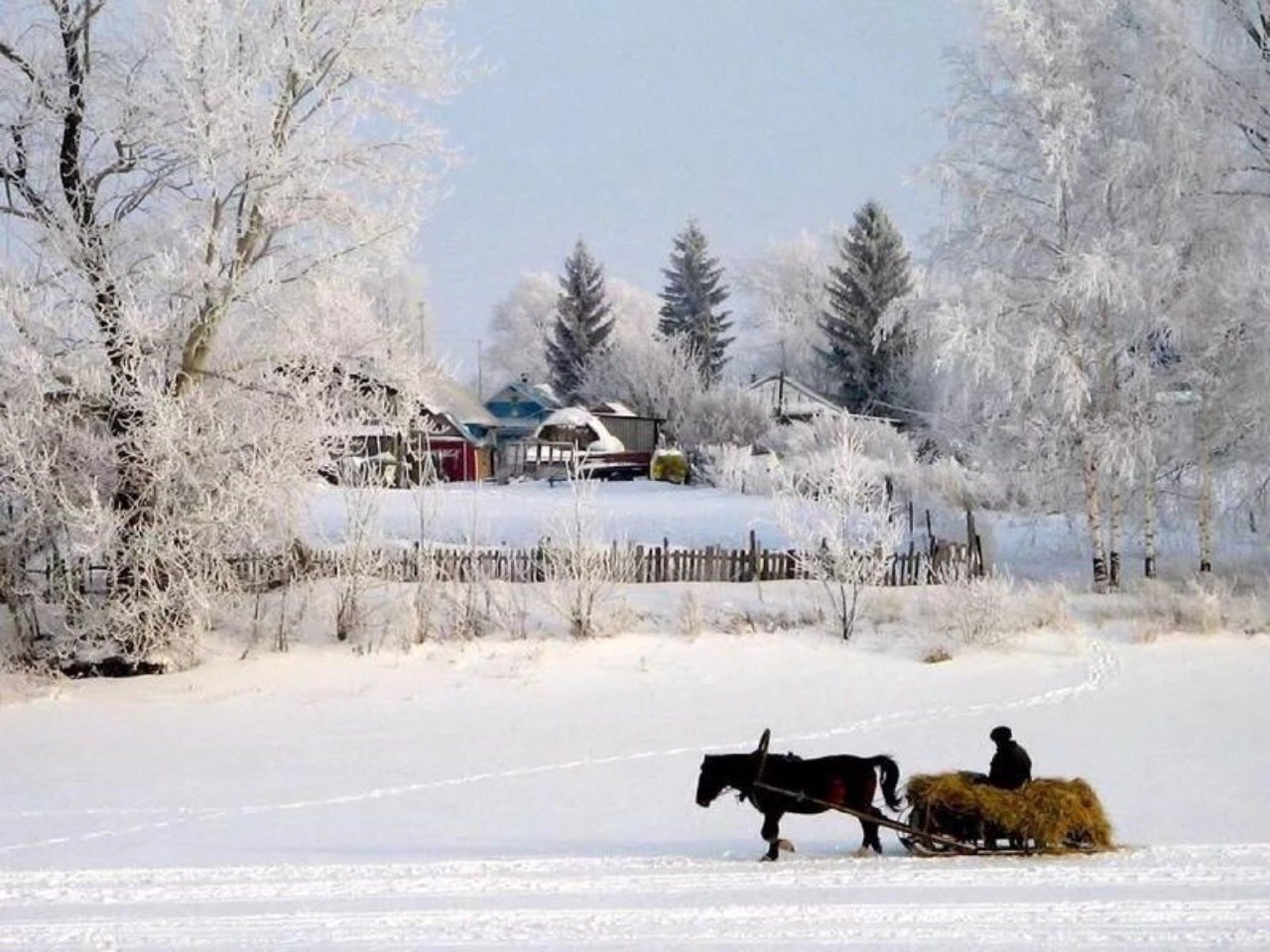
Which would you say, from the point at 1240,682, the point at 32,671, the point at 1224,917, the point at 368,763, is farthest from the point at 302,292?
the point at 1224,917

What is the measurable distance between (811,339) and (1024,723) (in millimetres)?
60666

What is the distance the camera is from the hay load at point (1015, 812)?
8.67 metres

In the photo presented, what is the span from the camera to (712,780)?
9203mm

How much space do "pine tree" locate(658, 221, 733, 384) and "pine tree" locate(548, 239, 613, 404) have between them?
12.6 feet

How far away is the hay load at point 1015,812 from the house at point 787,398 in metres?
44.9

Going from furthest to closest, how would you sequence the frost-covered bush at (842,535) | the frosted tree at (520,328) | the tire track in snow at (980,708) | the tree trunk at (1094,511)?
the frosted tree at (520,328), the tree trunk at (1094,511), the frost-covered bush at (842,535), the tire track in snow at (980,708)

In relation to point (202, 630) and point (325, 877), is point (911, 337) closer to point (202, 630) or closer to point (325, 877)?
point (202, 630)

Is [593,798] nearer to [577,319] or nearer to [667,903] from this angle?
[667,903]

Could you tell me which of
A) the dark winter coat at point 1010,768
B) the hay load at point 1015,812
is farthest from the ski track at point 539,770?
the dark winter coat at point 1010,768

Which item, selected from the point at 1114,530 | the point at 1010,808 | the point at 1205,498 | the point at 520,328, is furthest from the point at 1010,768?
the point at 520,328

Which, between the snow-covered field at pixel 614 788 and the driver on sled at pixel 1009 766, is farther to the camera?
the driver on sled at pixel 1009 766

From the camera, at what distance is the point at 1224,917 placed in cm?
721

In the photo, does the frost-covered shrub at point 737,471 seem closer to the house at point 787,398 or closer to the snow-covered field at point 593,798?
the house at point 787,398

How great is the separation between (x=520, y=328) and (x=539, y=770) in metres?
91.0
